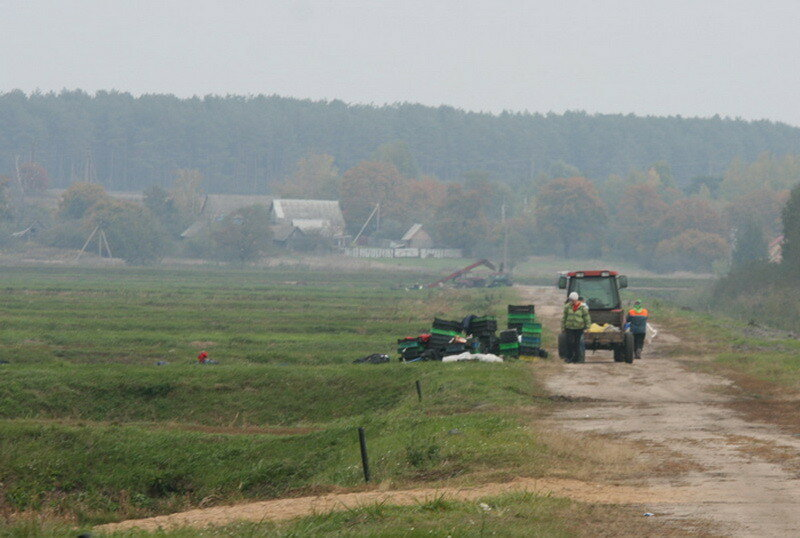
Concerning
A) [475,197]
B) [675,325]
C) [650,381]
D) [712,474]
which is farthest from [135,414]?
[475,197]

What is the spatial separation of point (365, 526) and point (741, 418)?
41.3 ft

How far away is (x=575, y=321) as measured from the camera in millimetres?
33656

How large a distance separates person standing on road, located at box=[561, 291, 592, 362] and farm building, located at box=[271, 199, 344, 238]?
129328 millimetres

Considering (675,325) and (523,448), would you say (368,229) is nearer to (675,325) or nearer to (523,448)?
(675,325)

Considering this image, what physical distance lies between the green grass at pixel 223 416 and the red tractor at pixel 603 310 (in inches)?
137

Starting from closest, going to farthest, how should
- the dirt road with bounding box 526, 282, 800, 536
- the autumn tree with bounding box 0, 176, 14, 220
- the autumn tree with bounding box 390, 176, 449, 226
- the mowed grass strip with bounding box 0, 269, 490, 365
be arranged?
the dirt road with bounding box 526, 282, 800, 536 < the mowed grass strip with bounding box 0, 269, 490, 365 < the autumn tree with bounding box 0, 176, 14, 220 < the autumn tree with bounding box 390, 176, 449, 226

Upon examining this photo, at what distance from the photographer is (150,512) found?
22625 mm

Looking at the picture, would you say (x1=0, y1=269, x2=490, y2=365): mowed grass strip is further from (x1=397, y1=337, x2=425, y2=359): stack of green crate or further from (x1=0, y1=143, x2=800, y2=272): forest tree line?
(x1=0, y1=143, x2=800, y2=272): forest tree line

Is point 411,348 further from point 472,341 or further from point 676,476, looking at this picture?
point 676,476

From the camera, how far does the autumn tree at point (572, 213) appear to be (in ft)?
527

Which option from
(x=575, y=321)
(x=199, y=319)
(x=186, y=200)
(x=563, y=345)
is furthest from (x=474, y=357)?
(x=186, y=200)

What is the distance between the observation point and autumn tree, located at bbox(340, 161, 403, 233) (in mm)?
177875

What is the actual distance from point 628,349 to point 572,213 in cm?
12647

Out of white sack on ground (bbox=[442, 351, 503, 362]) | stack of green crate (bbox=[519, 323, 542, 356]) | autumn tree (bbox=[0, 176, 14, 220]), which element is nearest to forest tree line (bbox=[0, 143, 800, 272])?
autumn tree (bbox=[0, 176, 14, 220])
